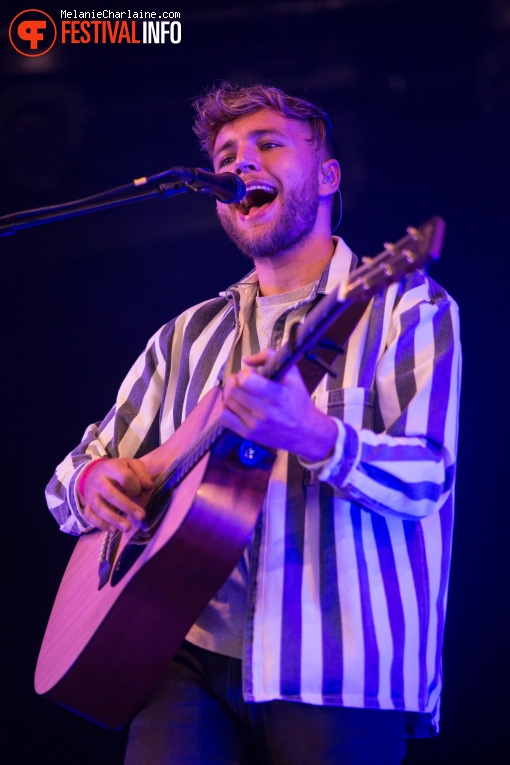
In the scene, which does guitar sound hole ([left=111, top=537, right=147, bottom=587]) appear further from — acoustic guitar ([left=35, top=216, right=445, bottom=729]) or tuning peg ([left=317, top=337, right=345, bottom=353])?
tuning peg ([left=317, top=337, right=345, bottom=353])

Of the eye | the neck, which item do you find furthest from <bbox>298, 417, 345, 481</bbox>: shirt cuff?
the eye

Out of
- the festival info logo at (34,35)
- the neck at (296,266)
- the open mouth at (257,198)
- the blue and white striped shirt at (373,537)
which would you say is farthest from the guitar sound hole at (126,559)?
the festival info logo at (34,35)

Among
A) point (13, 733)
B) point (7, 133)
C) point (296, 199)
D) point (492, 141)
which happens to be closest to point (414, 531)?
point (296, 199)

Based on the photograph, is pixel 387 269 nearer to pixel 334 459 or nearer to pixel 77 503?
pixel 334 459

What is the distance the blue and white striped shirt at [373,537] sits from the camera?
1755 mm

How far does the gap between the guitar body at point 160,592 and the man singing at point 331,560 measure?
0.11 metres

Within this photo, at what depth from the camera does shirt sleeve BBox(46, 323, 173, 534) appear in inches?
95.3

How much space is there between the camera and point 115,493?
2051mm

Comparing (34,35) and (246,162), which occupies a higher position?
(34,35)

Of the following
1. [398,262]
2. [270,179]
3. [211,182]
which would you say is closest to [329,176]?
[270,179]

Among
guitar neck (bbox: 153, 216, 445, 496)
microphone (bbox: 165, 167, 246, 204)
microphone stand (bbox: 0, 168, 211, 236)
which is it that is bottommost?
guitar neck (bbox: 153, 216, 445, 496)

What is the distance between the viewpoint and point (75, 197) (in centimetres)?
330

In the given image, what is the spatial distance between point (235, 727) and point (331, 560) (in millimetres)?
458

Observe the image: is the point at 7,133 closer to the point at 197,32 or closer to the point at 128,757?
the point at 197,32
